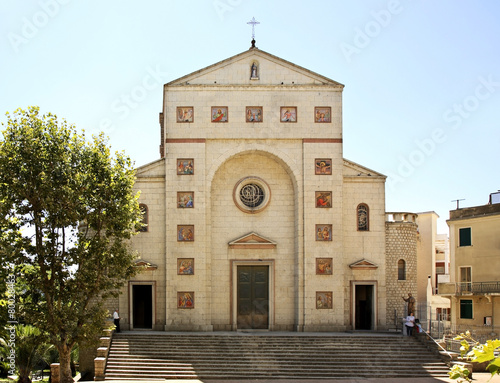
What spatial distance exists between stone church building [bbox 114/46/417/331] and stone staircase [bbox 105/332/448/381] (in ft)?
8.44

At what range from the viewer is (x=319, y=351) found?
25844 mm

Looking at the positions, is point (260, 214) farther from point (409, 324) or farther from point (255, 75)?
point (409, 324)

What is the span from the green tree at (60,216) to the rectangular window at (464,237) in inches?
816

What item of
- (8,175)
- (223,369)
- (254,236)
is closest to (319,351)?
(223,369)

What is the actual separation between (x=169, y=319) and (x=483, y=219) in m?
18.1

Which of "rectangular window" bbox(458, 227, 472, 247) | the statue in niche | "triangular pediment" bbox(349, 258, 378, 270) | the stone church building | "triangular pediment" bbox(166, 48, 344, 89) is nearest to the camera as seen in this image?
the stone church building

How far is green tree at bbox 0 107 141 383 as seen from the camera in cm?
2131

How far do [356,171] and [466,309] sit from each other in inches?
418

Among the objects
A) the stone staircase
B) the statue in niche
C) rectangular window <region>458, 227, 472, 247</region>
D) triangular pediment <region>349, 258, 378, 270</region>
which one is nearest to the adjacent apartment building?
rectangular window <region>458, 227, 472, 247</region>

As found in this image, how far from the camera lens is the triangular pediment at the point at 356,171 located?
31.0m

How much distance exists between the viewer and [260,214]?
101 feet

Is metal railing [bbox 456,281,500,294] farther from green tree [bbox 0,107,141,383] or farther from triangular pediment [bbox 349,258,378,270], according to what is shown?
green tree [bbox 0,107,141,383]

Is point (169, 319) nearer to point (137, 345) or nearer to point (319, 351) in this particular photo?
point (137, 345)

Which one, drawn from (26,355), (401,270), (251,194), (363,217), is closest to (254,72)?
(251,194)
